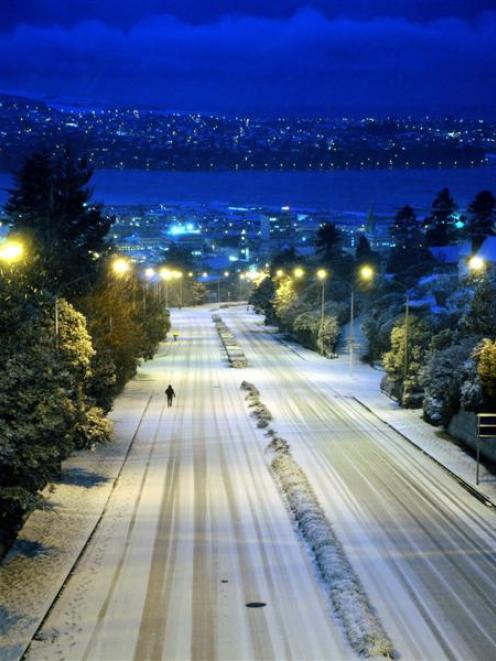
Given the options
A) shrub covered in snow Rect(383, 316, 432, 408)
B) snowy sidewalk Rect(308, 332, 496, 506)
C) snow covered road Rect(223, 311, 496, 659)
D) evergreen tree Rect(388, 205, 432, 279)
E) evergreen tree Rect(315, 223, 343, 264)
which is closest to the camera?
snow covered road Rect(223, 311, 496, 659)

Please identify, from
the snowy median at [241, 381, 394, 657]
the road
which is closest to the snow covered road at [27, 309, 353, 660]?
the road

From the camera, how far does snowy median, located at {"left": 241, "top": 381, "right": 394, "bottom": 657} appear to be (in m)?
15.0

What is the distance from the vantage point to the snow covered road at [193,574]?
1504cm

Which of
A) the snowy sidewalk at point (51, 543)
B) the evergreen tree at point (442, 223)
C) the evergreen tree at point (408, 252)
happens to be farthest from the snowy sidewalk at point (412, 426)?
the evergreen tree at point (442, 223)

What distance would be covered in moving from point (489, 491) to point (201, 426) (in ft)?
49.2

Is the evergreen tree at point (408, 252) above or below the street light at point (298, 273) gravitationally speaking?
above

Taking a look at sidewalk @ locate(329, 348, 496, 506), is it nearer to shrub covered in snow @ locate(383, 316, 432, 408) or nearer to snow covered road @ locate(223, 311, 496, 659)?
snow covered road @ locate(223, 311, 496, 659)

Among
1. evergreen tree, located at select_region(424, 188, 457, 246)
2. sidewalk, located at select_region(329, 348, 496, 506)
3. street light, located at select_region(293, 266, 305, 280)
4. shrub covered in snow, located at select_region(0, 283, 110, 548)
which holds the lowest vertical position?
sidewalk, located at select_region(329, 348, 496, 506)

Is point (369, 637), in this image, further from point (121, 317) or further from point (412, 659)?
point (121, 317)

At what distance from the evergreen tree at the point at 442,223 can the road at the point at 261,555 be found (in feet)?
240

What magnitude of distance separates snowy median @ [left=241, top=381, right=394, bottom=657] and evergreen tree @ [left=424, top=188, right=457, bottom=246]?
80468 millimetres

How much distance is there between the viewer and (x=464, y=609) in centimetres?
1680

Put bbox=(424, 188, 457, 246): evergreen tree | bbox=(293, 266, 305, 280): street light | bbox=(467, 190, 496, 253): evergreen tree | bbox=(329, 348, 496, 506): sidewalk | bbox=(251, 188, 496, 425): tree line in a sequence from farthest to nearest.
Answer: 1. bbox=(424, 188, 457, 246): evergreen tree
2. bbox=(467, 190, 496, 253): evergreen tree
3. bbox=(293, 266, 305, 280): street light
4. bbox=(251, 188, 496, 425): tree line
5. bbox=(329, 348, 496, 506): sidewalk

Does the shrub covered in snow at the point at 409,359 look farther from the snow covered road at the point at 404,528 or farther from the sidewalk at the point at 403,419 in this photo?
the snow covered road at the point at 404,528
